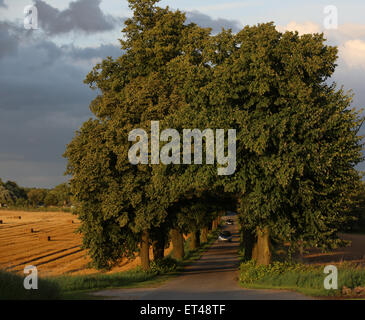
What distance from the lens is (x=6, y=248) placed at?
6656cm


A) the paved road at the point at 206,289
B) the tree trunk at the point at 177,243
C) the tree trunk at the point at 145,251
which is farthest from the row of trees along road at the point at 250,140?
the tree trunk at the point at 177,243

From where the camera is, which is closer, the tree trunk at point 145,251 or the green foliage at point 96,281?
the green foliage at point 96,281

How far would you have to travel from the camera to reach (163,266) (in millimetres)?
33844

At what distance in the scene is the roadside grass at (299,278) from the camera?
18.8 m

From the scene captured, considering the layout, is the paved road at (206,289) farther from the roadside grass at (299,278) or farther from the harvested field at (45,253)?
the harvested field at (45,253)

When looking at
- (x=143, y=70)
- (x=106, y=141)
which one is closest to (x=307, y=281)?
(x=106, y=141)

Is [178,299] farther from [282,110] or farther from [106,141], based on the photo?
[106,141]

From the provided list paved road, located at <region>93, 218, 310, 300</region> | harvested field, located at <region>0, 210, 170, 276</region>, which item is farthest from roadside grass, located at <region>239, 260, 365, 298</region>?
harvested field, located at <region>0, 210, 170, 276</region>

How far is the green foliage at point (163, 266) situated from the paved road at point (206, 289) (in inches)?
40.4

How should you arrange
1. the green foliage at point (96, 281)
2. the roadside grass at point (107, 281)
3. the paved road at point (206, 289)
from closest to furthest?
1. the paved road at point (206, 289)
2. the roadside grass at point (107, 281)
3. the green foliage at point (96, 281)

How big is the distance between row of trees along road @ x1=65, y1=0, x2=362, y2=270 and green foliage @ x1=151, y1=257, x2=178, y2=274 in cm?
385

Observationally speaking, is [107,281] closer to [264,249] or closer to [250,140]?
[264,249]

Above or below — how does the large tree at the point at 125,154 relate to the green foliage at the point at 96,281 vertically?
above
